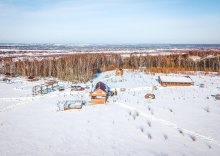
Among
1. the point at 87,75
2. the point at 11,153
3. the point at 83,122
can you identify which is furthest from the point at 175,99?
the point at 87,75

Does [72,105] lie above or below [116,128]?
above

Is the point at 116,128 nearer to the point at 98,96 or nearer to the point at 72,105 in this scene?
the point at 72,105

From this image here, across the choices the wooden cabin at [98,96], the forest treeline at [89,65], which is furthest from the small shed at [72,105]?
the forest treeline at [89,65]

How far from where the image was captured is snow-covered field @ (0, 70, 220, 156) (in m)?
15.4

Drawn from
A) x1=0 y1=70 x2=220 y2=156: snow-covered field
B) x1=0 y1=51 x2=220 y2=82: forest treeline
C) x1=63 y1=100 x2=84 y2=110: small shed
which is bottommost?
x1=0 y1=70 x2=220 y2=156: snow-covered field

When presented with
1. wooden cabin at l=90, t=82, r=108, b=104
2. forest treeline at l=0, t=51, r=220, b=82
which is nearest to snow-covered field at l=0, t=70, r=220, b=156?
wooden cabin at l=90, t=82, r=108, b=104

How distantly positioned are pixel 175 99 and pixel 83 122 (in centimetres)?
1431

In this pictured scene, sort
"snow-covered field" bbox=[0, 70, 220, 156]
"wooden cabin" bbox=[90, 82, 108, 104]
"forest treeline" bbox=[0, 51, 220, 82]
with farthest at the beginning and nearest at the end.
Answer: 1. "forest treeline" bbox=[0, 51, 220, 82]
2. "wooden cabin" bbox=[90, 82, 108, 104]
3. "snow-covered field" bbox=[0, 70, 220, 156]

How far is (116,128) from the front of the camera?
63.3 feet

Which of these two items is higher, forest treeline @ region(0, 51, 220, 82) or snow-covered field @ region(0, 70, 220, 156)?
forest treeline @ region(0, 51, 220, 82)

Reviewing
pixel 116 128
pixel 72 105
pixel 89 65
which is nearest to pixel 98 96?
pixel 72 105

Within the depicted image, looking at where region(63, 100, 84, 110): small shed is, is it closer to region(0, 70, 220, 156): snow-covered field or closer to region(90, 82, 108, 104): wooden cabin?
region(0, 70, 220, 156): snow-covered field

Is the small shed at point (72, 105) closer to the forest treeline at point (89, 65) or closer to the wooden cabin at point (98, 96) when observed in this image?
the wooden cabin at point (98, 96)

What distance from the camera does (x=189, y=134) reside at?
17.7 meters
